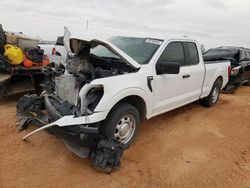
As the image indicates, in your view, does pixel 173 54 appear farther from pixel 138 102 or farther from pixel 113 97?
pixel 113 97

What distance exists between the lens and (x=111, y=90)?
3.58m

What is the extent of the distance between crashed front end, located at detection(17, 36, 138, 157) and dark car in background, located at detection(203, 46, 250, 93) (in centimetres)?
654

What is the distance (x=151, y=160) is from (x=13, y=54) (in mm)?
3993

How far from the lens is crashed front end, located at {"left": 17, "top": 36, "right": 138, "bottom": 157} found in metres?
3.41

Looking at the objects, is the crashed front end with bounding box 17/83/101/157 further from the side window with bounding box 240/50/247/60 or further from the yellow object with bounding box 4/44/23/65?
the side window with bounding box 240/50/247/60

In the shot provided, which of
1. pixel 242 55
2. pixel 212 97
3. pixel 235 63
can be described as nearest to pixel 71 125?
pixel 212 97

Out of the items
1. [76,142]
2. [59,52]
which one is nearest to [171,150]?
[76,142]

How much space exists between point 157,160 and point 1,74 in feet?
13.5

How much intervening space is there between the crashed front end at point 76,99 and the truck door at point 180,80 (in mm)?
775

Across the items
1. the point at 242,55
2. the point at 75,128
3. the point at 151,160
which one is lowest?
the point at 151,160

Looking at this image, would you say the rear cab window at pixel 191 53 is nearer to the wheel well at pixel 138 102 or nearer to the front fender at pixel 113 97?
the wheel well at pixel 138 102

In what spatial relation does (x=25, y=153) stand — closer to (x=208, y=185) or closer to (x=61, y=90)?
(x=61, y=90)

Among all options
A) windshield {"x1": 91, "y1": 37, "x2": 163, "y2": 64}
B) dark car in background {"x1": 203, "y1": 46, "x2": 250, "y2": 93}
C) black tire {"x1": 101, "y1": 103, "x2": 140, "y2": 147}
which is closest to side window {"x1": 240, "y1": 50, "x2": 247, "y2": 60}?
dark car in background {"x1": 203, "y1": 46, "x2": 250, "y2": 93}

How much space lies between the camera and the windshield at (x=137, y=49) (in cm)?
453
